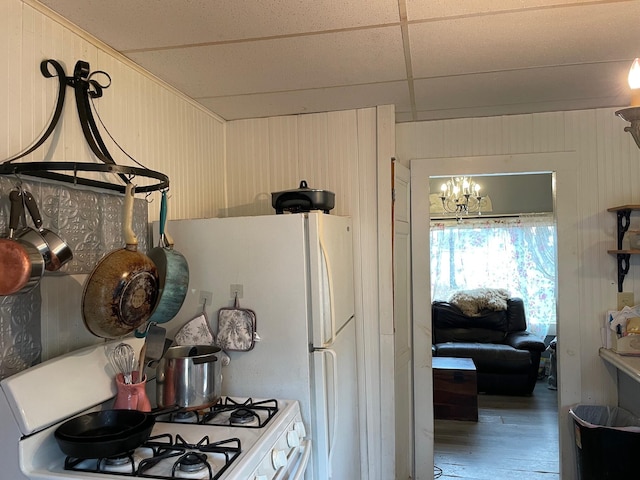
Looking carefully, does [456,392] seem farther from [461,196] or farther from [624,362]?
[461,196]

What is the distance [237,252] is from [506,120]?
5.90 ft

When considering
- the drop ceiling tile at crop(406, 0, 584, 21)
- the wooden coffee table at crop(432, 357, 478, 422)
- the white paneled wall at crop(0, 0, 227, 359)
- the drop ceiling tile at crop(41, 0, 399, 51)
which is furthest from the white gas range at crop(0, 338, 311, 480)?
the wooden coffee table at crop(432, 357, 478, 422)

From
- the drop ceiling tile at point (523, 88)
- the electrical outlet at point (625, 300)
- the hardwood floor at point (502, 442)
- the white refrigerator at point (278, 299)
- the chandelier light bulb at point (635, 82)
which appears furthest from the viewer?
the hardwood floor at point (502, 442)

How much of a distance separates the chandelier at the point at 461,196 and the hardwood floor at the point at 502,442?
2223mm

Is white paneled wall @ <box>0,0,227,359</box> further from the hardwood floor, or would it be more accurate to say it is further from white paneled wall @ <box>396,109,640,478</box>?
the hardwood floor

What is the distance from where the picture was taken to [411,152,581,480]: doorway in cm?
270

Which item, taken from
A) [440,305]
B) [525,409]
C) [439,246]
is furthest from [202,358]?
[439,246]

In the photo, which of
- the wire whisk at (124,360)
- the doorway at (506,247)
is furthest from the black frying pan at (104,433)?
the doorway at (506,247)

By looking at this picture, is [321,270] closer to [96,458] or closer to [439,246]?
[96,458]

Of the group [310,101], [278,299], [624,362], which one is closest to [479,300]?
[624,362]

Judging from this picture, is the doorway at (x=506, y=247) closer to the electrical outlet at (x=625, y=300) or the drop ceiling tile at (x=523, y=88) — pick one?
the electrical outlet at (x=625, y=300)

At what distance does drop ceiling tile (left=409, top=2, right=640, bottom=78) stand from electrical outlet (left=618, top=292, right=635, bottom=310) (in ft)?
4.31

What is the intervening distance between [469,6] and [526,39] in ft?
1.24

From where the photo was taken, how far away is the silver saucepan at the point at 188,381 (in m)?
1.60
